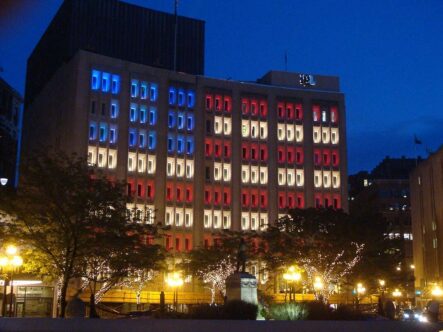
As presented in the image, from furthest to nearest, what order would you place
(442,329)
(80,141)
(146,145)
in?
(146,145), (80,141), (442,329)

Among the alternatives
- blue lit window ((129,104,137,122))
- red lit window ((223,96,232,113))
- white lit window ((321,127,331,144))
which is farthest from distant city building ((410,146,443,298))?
blue lit window ((129,104,137,122))

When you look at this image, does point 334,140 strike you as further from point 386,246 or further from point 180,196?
point 386,246

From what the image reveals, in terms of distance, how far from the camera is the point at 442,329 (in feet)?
107

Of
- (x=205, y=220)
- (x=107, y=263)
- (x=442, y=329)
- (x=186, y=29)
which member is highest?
(x=186, y=29)

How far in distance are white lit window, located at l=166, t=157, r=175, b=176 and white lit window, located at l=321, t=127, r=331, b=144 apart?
29.0 m

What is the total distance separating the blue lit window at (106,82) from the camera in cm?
10231

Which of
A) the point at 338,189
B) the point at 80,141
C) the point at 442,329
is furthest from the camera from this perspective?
the point at 338,189

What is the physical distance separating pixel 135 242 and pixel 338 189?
229 ft

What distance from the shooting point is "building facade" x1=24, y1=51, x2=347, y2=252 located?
101500 millimetres

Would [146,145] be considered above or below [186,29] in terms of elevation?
below

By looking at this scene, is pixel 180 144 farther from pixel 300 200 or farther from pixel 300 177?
pixel 300 200

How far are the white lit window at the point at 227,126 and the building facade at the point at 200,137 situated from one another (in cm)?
19

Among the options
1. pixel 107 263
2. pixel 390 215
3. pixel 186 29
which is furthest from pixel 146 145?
pixel 390 215

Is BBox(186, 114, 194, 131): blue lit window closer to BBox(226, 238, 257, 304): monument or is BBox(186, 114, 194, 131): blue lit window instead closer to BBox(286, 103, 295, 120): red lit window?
BBox(286, 103, 295, 120): red lit window
